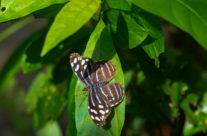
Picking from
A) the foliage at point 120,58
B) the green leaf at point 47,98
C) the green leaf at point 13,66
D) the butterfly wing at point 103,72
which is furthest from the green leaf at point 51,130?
the butterfly wing at point 103,72

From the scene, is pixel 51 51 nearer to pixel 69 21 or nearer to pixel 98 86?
pixel 98 86

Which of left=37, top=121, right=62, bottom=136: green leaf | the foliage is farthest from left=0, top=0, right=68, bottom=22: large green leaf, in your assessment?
left=37, top=121, right=62, bottom=136: green leaf

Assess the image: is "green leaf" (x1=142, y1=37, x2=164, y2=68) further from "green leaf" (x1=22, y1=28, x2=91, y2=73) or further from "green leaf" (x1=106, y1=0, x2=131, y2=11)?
"green leaf" (x1=22, y1=28, x2=91, y2=73)

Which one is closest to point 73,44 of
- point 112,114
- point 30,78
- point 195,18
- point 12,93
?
point 112,114

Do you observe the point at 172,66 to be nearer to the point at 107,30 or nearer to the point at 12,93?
the point at 107,30

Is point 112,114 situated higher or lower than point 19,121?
higher

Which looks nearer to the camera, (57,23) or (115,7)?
(57,23)

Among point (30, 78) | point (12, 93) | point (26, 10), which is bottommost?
point (30, 78)
